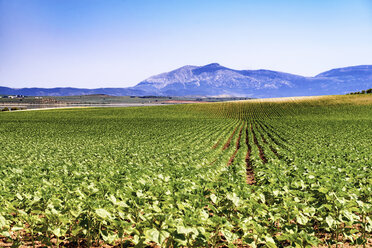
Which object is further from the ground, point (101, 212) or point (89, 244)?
point (101, 212)

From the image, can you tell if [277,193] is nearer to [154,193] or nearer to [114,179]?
[154,193]

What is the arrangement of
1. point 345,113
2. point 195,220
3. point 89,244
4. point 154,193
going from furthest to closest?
point 345,113 → point 154,193 → point 89,244 → point 195,220

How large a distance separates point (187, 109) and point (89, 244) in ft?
328

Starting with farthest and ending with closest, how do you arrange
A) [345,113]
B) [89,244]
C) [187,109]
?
[187,109]
[345,113]
[89,244]

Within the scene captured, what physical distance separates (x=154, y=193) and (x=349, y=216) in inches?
184

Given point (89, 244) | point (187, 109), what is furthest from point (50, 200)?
point (187, 109)

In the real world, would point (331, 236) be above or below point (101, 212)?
below

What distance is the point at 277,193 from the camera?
7602 mm

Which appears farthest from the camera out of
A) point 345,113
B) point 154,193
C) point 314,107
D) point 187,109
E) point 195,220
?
point 187,109

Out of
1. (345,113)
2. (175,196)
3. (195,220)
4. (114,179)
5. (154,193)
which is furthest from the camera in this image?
(345,113)

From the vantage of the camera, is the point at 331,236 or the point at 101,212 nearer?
the point at 101,212

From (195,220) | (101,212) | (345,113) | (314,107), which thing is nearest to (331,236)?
(195,220)

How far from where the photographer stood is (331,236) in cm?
717

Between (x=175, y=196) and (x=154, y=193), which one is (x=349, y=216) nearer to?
(x=175, y=196)
